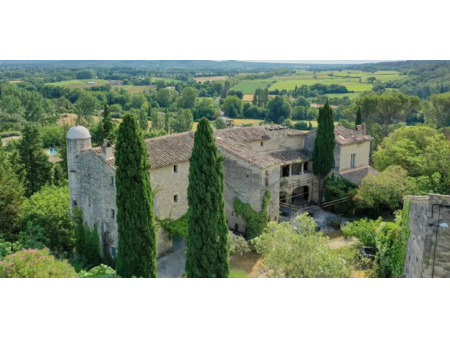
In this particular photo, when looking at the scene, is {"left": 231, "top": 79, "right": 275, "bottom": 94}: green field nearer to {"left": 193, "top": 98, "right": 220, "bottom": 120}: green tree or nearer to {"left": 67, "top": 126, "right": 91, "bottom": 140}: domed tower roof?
{"left": 193, "top": 98, "right": 220, "bottom": 120}: green tree

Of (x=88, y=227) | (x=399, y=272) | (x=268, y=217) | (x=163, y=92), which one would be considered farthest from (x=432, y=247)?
(x=163, y=92)

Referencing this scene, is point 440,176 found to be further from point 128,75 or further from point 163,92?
point 128,75

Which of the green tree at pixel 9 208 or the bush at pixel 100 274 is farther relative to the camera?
the green tree at pixel 9 208

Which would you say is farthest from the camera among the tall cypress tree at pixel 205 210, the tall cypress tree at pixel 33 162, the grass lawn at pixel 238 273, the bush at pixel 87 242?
the tall cypress tree at pixel 33 162

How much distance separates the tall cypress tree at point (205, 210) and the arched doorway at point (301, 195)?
1335cm

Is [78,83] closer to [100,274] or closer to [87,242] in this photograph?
[87,242]

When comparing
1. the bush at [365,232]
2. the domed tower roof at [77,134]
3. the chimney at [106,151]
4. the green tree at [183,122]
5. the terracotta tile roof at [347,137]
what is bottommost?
the bush at [365,232]

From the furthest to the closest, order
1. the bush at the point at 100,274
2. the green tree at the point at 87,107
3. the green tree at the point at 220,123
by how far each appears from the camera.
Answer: the green tree at the point at 87,107 < the green tree at the point at 220,123 < the bush at the point at 100,274

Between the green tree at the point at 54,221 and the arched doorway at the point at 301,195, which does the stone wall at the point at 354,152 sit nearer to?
the arched doorway at the point at 301,195

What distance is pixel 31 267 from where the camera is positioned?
14.8 metres

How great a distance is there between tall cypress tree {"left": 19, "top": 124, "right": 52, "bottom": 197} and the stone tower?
32.3 ft

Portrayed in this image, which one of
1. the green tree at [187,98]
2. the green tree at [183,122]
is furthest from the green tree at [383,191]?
the green tree at [187,98]

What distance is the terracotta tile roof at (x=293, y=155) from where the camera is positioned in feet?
92.9

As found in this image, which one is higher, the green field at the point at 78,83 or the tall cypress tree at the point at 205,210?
the green field at the point at 78,83
